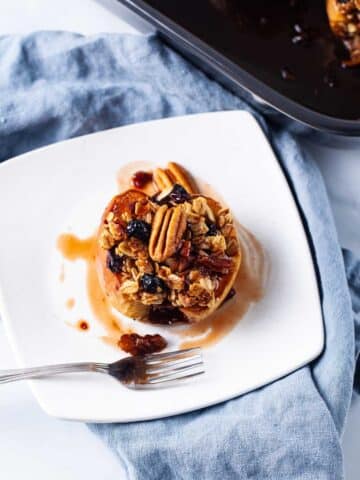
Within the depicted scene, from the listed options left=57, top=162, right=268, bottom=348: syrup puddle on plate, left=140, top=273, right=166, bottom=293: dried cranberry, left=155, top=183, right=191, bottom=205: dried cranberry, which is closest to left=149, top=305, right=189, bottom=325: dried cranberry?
left=57, top=162, right=268, bottom=348: syrup puddle on plate

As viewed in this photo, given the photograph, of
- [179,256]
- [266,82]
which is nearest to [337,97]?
[266,82]

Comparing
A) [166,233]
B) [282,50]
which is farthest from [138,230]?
[282,50]

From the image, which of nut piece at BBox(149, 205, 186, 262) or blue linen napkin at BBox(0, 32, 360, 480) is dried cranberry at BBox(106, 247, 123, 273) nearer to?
nut piece at BBox(149, 205, 186, 262)

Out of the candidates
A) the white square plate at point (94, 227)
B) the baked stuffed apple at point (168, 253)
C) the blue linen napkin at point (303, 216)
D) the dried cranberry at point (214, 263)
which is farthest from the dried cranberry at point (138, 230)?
the blue linen napkin at point (303, 216)

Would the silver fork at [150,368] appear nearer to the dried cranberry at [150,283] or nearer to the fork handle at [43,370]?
the fork handle at [43,370]

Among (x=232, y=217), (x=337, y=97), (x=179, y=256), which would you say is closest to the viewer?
(x=179, y=256)

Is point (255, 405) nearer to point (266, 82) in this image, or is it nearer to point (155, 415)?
point (155, 415)

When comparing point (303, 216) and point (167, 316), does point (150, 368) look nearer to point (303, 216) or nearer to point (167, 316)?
point (167, 316)
